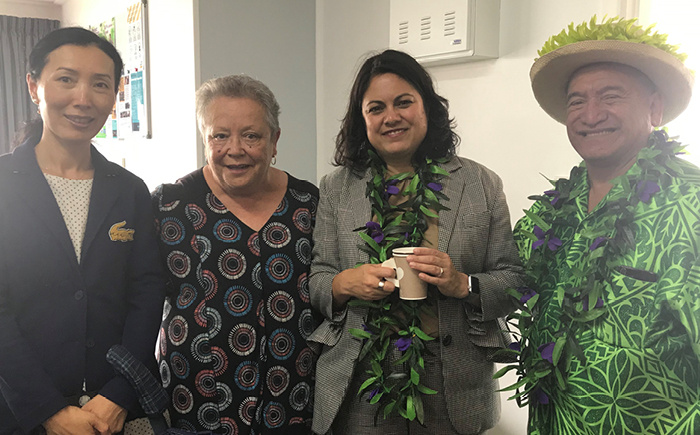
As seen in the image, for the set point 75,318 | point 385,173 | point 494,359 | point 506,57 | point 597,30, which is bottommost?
point 494,359

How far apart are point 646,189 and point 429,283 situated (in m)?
0.61

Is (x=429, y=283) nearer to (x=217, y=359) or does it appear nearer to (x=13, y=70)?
(x=217, y=359)

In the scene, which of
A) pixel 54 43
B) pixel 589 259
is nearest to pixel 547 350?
pixel 589 259

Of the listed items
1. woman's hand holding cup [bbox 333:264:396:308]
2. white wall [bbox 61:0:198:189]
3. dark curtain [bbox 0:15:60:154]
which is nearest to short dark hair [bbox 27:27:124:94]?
woman's hand holding cup [bbox 333:264:396:308]

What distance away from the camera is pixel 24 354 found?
151cm

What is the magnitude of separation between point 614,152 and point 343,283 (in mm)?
809

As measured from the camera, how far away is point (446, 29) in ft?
9.52

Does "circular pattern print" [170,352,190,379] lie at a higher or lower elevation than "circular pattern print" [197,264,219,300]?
lower

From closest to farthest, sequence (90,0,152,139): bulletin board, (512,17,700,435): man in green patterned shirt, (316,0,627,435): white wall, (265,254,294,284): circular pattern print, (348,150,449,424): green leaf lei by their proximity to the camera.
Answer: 1. (512,17,700,435): man in green patterned shirt
2. (348,150,449,424): green leaf lei
3. (265,254,294,284): circular pattern print
4. (316,0,627,435): white wall
5. (90,0,152,139): bulletin board

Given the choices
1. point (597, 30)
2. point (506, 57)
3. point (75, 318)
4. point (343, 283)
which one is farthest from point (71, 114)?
point (506, 57)

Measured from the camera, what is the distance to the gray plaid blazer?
5.76ft

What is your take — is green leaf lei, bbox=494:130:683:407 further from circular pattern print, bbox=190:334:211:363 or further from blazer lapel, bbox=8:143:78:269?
blazer lapel, bbox=8:143:78:269

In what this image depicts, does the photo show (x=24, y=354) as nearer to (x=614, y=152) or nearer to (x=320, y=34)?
(x=614, y=152)

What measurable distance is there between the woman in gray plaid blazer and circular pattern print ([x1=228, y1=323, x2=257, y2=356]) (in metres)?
0.20
